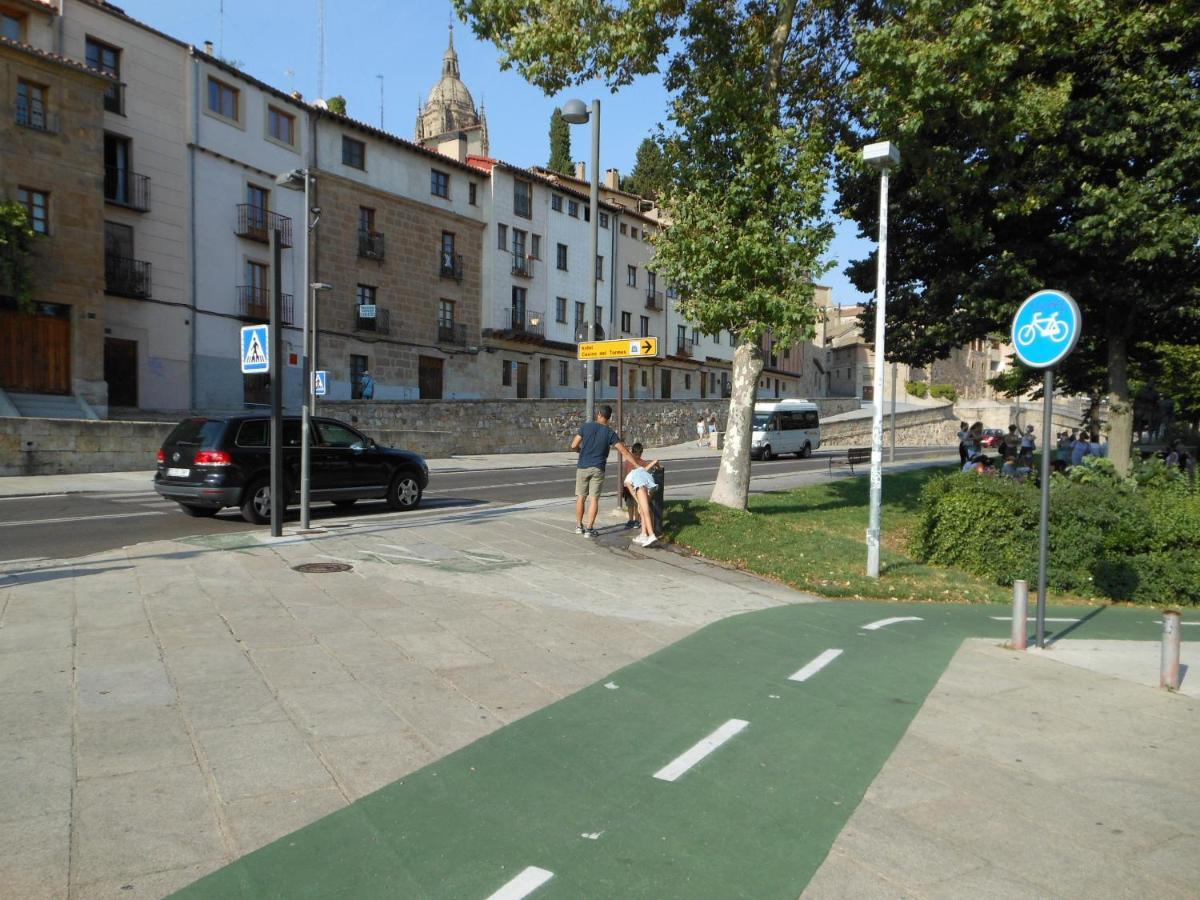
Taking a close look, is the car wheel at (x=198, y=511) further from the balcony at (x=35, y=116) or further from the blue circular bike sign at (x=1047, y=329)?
the balcony at (x=35, y=116)

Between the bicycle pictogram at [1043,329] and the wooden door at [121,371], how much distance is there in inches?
1104

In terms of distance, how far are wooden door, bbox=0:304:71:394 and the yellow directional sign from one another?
18933 mm

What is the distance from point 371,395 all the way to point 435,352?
6.19m

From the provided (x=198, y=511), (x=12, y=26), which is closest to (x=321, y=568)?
(x=198, y=511)

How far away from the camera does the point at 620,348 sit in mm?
12969

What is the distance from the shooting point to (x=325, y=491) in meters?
13.9

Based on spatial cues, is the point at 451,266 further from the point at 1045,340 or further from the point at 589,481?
the point at 1045,340

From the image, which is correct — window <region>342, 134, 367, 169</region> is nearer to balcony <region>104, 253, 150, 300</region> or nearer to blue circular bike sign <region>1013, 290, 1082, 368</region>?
balcony <region>104, 253, 150, 300</region>

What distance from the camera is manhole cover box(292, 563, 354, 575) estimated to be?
870 cm

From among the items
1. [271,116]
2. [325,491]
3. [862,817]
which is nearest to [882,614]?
[862,817]

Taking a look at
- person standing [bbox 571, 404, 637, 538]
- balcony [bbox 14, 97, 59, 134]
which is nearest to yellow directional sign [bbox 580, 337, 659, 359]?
person standing [bbox 571, 404, 637, 538]

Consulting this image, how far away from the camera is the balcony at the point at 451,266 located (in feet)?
131

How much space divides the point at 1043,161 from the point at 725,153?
249 inches

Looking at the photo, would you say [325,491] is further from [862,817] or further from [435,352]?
[435,352]
